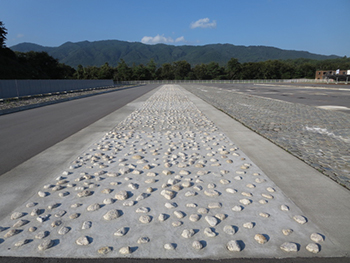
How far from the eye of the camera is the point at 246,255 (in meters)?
2.56

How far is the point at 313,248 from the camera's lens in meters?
2.61

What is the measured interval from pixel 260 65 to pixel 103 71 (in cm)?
7362

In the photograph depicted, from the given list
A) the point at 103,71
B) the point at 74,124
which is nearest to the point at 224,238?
the point at 74,124

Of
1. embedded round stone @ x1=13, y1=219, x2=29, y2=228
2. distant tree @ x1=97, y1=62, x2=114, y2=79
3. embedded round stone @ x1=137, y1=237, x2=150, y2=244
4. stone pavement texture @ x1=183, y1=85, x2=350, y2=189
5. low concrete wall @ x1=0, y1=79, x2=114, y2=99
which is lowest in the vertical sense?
stone pavement texture @ x1=183, y1=85, x2=350, y2=189

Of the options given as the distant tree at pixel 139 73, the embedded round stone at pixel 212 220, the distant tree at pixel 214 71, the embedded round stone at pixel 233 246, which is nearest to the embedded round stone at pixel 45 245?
the embedded round stone at pixel 212 220

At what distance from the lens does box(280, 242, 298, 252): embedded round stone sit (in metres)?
2.62

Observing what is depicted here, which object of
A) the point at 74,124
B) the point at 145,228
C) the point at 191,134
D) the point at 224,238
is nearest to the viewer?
the point at 224,238

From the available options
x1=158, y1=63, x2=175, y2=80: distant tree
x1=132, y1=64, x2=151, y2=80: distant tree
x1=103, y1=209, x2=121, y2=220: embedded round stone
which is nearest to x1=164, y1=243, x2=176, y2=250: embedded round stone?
A: x1=103, y1=209, x2=121, y2=220: embedded round stone

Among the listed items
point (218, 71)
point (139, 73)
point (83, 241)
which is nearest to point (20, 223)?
point (83, 241)

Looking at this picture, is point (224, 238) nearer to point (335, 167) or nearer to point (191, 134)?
point (335, 167)

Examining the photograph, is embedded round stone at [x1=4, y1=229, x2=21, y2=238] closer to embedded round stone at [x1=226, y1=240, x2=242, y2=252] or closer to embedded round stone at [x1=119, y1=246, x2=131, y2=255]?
embedded round stone at [x1=119, y1=246, x2=131, y2=255]

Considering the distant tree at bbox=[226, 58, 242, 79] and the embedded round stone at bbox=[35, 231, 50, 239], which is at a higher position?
the distant tree at bbox=[226, 58, 242, 79]

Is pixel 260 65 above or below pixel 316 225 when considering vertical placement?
above

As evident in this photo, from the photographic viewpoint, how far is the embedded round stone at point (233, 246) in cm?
262
